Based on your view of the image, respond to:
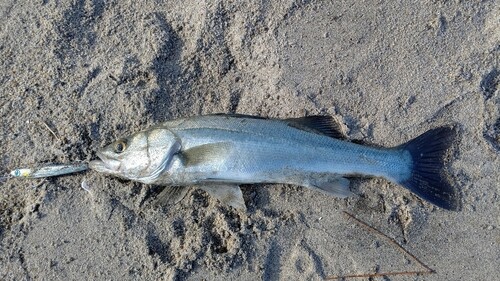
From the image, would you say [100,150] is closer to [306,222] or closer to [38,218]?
[38,218]

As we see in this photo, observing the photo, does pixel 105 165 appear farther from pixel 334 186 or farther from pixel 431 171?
pixel 431 171

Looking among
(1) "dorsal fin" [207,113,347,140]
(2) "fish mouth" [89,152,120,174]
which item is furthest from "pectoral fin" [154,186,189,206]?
(1) "dorsal fin" [207,113,347,140]

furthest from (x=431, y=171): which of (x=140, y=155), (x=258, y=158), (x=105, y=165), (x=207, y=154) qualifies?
(x=105, y=165)

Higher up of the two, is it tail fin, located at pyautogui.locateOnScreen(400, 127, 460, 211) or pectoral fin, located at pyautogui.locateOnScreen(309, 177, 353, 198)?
tail fin, located at pyautogui.locateOnScreen(400, 127, 460, 211)

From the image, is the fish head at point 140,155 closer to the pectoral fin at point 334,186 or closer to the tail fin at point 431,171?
the pectoral fin at point 334,186

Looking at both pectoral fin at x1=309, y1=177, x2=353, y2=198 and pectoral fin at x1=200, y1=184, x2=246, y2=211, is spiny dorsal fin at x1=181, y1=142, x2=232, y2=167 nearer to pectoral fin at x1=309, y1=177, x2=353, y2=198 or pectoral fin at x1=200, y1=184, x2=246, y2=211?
pectoral fin at x1=200, y1=184, x2=246, y2=211

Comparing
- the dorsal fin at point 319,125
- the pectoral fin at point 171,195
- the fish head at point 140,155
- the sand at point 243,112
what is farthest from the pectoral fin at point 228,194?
the dorsal fin at point 319,125
